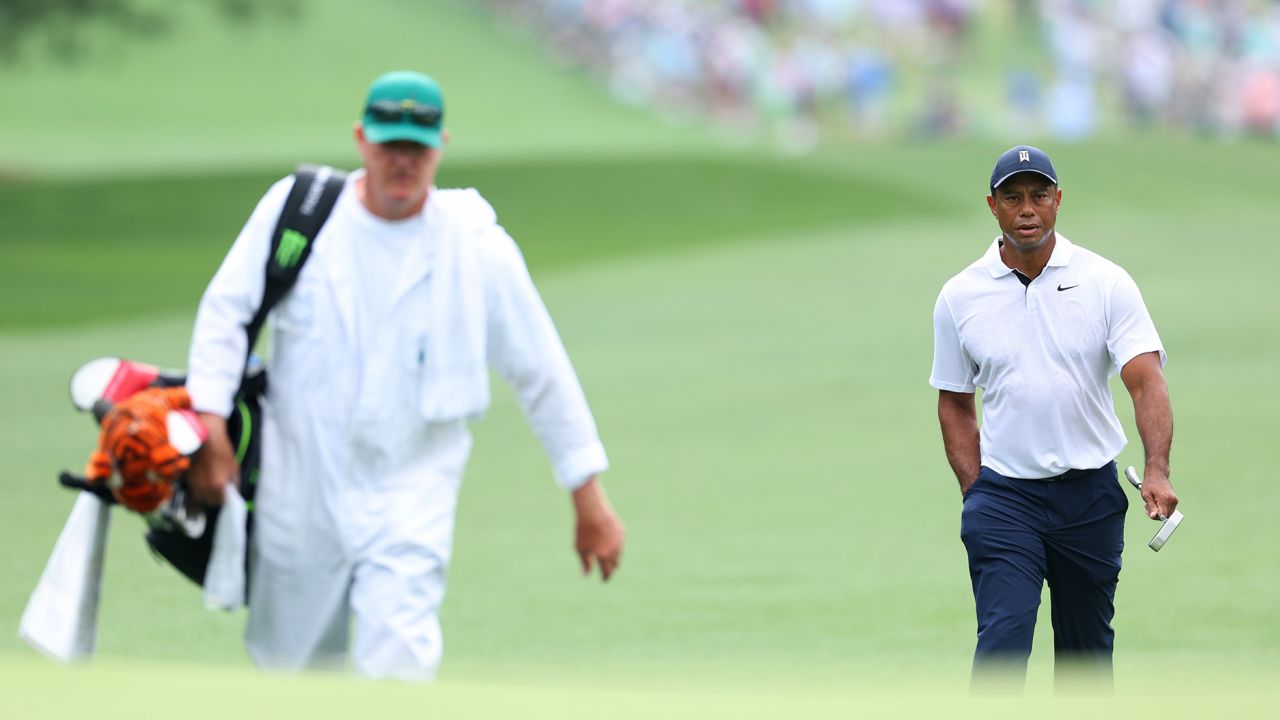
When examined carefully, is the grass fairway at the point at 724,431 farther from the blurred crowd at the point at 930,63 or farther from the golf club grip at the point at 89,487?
the blurred crowd at the point at 930,63

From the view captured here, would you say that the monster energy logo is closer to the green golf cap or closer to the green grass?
the green golf cap

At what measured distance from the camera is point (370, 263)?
553cm

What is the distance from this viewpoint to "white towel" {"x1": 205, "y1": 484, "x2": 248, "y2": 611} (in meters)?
5.45

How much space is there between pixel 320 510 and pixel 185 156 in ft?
125

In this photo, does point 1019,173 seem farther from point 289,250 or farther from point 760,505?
point 760,505

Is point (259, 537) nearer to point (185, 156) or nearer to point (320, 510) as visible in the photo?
point (320, 510)

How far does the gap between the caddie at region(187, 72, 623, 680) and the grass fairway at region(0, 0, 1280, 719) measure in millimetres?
597

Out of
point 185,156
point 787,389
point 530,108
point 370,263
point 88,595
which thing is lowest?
point 88,595

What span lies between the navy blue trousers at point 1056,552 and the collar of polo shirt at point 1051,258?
0.68 m

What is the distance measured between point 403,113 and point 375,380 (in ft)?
2.42

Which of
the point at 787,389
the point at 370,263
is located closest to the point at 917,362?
the point at 787,389

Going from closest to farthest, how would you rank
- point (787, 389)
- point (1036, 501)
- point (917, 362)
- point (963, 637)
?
point (1036, 501)
point (963, 637)
point (787, 389)
point (917, 362)

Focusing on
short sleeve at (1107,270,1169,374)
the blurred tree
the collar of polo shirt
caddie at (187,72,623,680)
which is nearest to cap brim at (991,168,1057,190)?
the collar of polo shirt

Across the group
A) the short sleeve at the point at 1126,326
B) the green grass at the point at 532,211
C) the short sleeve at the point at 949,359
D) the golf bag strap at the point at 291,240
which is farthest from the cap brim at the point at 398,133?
the green grass at the point at 532,211
